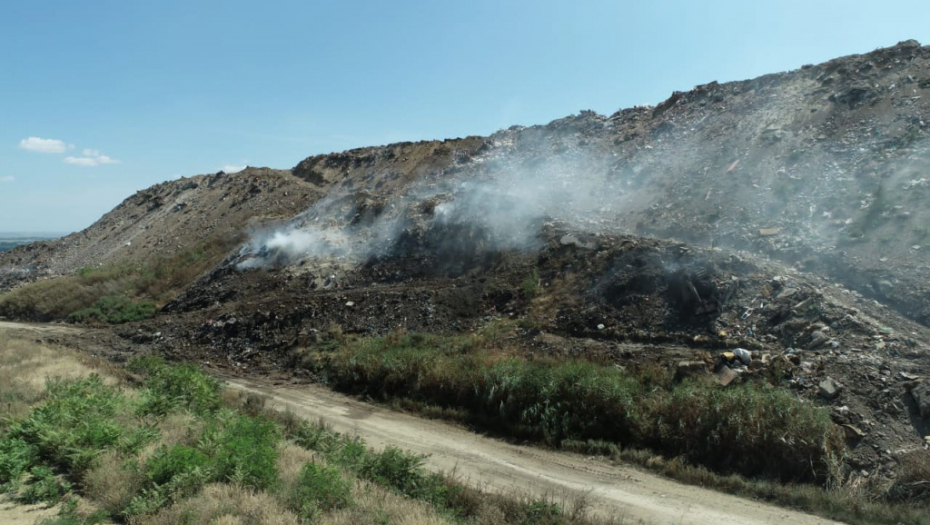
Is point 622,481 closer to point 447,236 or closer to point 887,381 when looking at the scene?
point 887,381

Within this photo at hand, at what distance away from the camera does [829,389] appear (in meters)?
8.10

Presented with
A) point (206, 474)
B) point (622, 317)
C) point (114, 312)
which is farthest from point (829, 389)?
point (114, 312)

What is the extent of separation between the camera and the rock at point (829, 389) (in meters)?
8.05

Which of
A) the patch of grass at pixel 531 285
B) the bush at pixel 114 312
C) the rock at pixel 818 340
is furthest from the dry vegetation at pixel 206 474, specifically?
the bush at pixel 114 312

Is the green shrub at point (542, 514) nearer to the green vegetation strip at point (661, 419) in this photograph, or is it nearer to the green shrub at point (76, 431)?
the green vegetation strip at point (661, 419)

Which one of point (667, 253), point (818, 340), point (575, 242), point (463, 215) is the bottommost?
point (818, 340)

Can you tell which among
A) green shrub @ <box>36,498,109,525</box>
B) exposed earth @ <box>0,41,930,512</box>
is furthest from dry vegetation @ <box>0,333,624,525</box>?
exposed earth @ <box>0,41,930,512</box>

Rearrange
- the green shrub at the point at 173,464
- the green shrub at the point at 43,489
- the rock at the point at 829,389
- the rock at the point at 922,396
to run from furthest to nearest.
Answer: the rock at the point at 829,389 → the rock at the point at 922,396 → the green shrub at the point at 173,464 → the green shrub at the point at 43,489

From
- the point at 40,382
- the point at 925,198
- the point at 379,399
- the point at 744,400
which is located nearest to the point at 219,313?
the point at 40,382

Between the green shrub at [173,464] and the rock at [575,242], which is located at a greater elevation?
the rock at [575,242]

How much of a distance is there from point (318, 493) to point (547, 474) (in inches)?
139

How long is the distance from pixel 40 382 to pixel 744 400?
1184 centimetres

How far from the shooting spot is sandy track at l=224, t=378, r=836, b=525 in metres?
6.46

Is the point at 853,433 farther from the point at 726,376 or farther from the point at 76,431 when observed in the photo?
the point at 76,431
